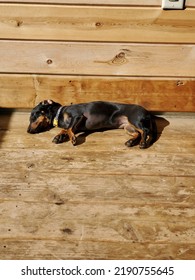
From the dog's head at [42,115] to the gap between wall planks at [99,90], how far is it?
28 cm

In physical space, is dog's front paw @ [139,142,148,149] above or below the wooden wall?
below

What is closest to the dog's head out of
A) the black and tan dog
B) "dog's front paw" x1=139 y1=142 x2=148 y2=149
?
the black and tan dog

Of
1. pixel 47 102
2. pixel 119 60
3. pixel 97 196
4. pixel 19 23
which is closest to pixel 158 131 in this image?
pixel 119 60

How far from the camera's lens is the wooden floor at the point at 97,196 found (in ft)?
8.79

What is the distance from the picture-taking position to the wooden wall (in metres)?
3.93

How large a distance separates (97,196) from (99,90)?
4.79ft

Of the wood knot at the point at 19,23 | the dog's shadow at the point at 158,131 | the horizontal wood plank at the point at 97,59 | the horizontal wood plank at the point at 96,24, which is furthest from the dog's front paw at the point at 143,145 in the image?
the wood knot at the point at 19,23

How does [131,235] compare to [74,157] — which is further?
[74,157]

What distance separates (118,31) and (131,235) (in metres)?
2.08

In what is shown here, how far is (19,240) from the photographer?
2717 millimetres

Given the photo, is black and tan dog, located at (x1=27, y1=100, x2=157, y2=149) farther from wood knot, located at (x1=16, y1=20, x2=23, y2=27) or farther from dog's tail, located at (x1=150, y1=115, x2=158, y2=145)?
wood knot, located at (x1=16, y1=20, x2=23, y2=27)

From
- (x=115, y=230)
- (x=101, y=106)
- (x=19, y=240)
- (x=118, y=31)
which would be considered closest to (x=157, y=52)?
(x=118, y=31)
